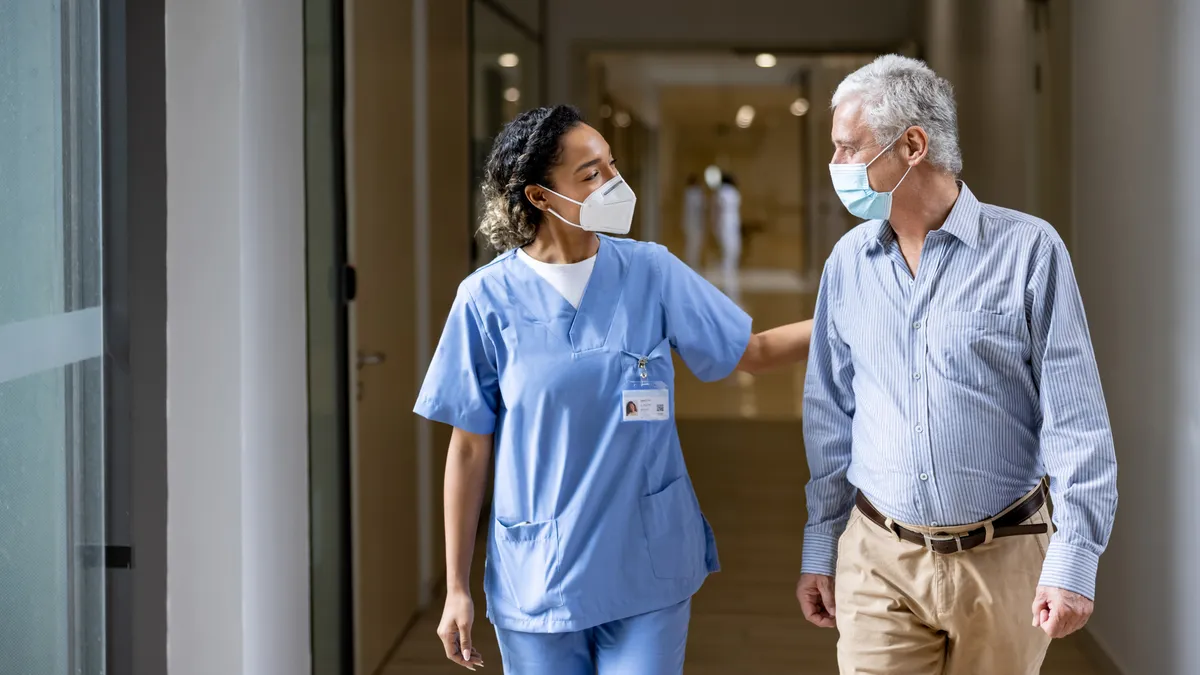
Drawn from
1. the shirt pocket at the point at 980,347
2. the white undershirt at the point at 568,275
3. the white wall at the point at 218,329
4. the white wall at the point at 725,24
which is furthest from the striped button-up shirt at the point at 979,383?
the white wall at the point at 725,24

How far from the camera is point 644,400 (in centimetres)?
166

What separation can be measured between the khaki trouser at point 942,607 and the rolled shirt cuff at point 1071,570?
11 centimetres

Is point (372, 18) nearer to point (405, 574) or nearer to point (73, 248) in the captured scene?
point (73, 248)

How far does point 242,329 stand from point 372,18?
123 cm

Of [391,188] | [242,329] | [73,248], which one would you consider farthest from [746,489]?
[73,248]

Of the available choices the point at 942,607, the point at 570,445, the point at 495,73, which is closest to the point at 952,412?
the point at 942,607

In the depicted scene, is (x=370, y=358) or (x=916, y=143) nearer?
(x=916, y=143)

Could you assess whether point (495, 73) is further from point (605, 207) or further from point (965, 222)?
point (965, 222)

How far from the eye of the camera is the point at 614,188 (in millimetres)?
1739

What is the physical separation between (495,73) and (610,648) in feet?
12.6

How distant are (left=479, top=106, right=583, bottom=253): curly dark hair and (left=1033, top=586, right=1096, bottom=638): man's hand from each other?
0.88 metres

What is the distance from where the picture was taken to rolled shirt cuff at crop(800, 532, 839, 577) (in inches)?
71.7

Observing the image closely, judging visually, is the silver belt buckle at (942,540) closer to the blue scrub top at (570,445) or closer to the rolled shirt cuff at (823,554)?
the rolled shirt cuff at (823,554)

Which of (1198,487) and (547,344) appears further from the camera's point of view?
(1198,487)
